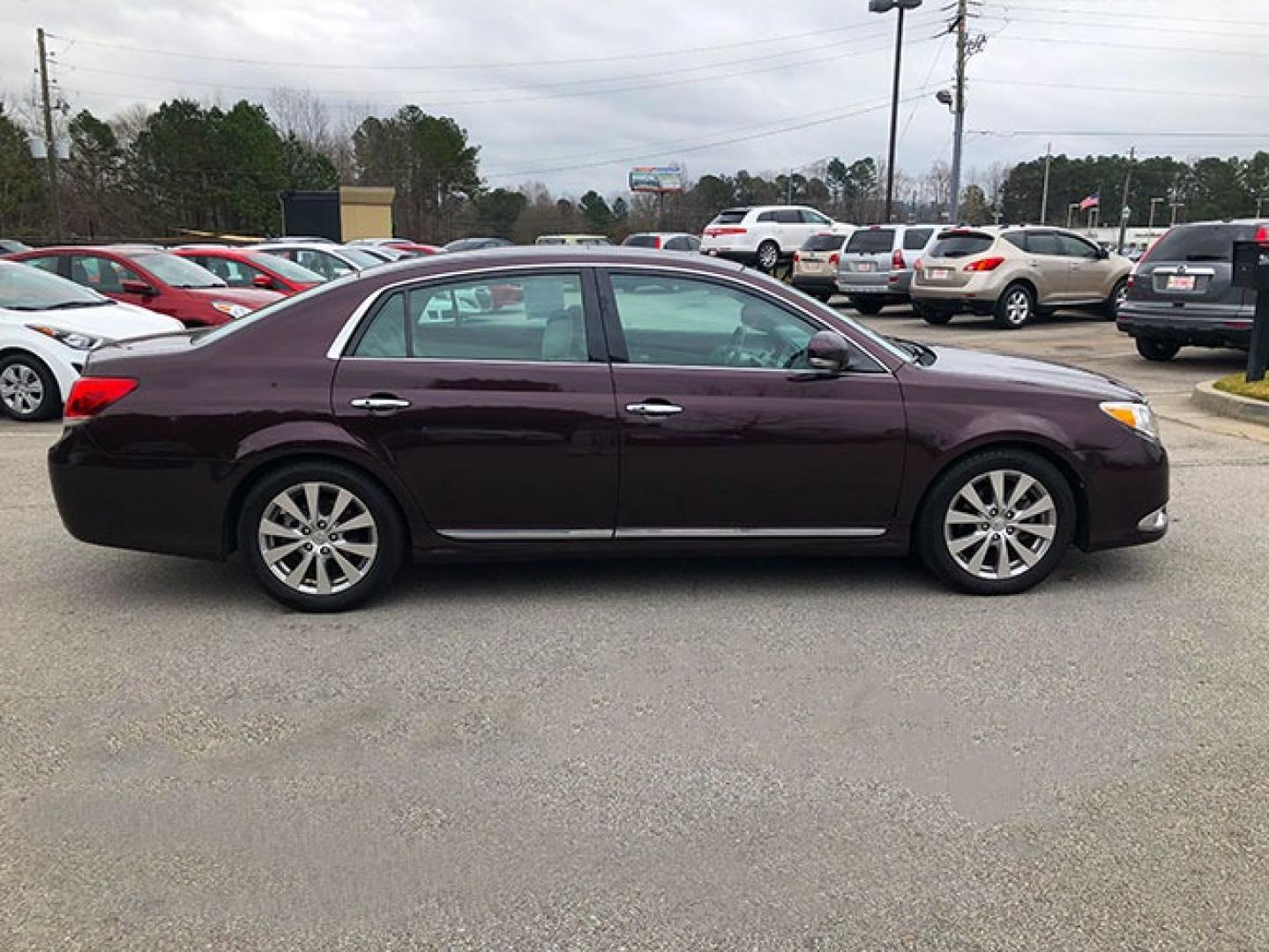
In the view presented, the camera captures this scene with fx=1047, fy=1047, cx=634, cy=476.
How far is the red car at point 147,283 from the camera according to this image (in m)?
11.5

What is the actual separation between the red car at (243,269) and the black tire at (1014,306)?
422 inches

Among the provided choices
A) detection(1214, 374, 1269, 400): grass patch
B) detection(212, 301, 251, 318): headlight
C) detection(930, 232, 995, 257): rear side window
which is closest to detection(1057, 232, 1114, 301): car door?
detection(930, 232, 995, 257): rear side window

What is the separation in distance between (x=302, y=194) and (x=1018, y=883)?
47304mm

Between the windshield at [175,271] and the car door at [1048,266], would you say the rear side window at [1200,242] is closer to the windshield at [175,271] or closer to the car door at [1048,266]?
the car door at [1048,266]

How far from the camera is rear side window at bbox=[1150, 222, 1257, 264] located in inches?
444

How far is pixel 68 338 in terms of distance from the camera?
9.33m

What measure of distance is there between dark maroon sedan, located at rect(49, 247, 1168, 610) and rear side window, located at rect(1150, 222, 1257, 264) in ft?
25.7

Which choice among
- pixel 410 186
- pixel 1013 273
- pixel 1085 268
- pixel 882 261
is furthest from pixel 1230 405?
pixel 410 186

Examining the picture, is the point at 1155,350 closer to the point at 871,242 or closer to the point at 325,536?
the point at 871,242

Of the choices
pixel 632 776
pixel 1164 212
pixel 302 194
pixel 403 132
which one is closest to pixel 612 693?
pixel 632 776

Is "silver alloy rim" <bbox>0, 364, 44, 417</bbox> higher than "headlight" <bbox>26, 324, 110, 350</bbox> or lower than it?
lower

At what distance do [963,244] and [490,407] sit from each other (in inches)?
569

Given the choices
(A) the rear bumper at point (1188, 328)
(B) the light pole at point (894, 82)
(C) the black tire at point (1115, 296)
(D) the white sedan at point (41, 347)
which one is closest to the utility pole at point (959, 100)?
(B) the light pole at point (894, 82)

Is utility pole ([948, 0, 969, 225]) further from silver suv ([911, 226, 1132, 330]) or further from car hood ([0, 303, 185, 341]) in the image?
car hood ([0, 303, 185, 341])
